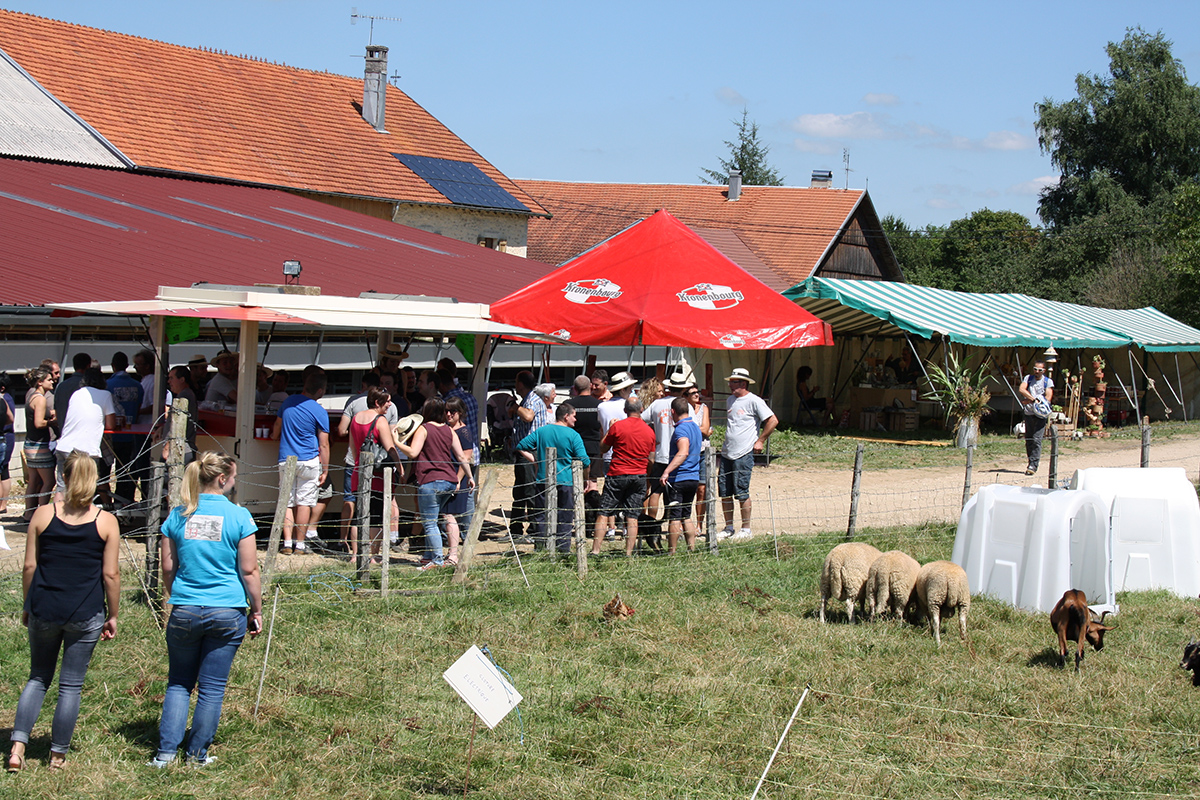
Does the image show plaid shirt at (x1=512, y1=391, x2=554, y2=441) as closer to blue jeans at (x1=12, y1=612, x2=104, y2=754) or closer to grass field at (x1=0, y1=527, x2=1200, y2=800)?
grass field at (x1=0, y1=527, x2=1200, y2=800)

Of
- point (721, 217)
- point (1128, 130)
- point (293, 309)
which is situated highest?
point (1128, 130)

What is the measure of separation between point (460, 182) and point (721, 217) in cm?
1286

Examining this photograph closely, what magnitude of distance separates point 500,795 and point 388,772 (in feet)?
1.98

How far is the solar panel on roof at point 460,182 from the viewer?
2772 cm

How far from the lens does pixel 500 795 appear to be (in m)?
5.05

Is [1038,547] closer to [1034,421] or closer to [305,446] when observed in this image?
[305,446]

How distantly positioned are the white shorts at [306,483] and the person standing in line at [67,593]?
165 inches

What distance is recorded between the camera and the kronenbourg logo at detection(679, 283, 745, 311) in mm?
12953

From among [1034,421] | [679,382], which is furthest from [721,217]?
[679,382]

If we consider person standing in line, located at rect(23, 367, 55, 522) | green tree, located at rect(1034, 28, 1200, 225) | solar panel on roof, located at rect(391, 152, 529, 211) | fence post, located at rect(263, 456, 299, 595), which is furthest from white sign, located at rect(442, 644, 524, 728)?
green tree, located at rect(1034, 28, 1200, 225)

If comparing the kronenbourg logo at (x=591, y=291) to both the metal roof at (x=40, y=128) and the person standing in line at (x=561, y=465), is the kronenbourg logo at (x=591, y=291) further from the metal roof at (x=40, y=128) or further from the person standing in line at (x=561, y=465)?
the metal roof at (x=40, y=128)

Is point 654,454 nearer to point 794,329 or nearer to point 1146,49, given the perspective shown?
point 794,329

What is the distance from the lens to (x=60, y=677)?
200 inches

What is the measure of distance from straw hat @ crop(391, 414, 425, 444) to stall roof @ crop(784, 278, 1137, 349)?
12240mm
